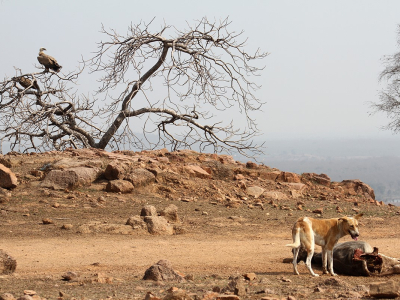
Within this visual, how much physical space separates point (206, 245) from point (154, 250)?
110 cm

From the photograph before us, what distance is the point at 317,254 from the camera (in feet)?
28.4

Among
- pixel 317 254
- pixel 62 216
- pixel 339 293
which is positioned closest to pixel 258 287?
pixel 339 293

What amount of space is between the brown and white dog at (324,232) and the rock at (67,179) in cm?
722

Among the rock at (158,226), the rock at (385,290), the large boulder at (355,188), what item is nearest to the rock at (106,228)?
the rock at (158,226)

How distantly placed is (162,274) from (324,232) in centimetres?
266

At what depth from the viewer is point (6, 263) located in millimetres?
7289

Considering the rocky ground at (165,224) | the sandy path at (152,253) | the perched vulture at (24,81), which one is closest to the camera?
the rocky ground at (165,224)

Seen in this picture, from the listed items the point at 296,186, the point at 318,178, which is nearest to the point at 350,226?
the point at 296,186

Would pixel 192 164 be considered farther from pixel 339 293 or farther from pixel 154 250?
pixel 339 293

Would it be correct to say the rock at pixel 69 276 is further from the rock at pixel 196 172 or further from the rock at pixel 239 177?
the rock at pixel 239 177

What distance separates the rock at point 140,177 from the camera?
539 inches

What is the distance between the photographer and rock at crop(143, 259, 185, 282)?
674 cm

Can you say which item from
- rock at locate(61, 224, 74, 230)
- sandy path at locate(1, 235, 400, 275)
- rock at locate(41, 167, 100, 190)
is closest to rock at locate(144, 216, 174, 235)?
sandy path at locate(1, 235, 400, 275)

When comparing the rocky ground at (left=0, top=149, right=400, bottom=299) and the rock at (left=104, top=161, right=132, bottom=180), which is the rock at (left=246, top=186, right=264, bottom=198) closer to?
the rocky ground at (left=0, top=149, right=400, bottom=299)
